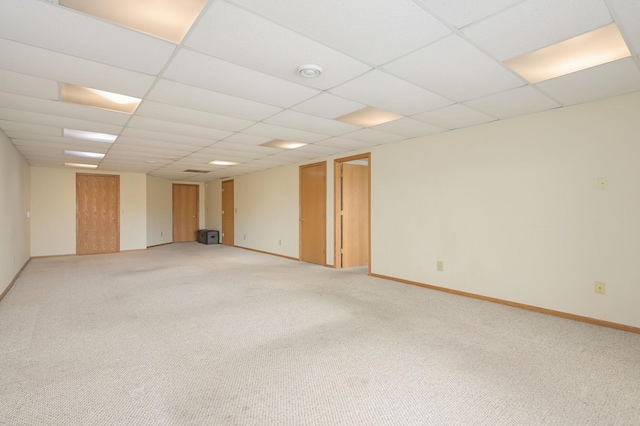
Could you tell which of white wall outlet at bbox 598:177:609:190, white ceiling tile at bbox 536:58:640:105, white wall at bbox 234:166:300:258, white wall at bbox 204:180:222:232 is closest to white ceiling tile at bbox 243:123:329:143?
white wall at bbox 234:166:300:258

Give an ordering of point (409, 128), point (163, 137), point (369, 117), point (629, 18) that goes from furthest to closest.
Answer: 1. point (163, 137)
2. point (409, 128)
3. point (369, 117)
4. point (629, 18)

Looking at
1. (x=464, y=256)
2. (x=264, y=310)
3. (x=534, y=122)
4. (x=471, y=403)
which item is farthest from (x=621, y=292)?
(x=264, y=310)

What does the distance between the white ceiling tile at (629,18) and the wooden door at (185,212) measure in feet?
38.8

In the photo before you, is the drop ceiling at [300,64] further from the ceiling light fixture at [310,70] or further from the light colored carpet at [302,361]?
the light colored carpet at [302,361]

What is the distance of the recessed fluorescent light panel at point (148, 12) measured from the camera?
5.82 ft

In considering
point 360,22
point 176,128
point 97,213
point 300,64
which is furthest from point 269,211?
point 360,22

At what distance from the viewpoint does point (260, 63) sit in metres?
2.44

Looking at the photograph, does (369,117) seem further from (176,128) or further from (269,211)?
(269,211)

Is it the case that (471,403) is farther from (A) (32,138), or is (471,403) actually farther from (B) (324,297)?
(A) (32,138)

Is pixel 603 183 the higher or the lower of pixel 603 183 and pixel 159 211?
the higher

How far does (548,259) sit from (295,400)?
331 cm

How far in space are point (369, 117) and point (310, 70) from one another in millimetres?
1659

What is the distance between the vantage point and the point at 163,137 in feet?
15.7

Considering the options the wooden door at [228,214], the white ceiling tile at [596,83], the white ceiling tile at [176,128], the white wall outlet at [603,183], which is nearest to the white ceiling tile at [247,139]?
the white ceiling tile at [176,128]
